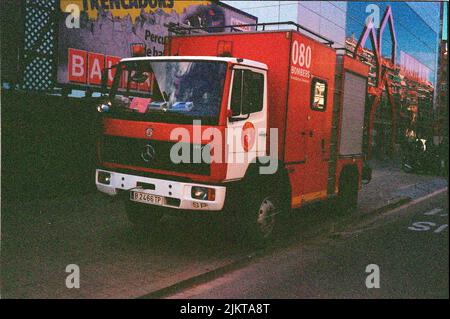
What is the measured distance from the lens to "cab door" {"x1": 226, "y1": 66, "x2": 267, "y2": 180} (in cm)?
646

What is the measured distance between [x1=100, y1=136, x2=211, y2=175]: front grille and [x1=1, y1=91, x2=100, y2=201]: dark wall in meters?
2.32

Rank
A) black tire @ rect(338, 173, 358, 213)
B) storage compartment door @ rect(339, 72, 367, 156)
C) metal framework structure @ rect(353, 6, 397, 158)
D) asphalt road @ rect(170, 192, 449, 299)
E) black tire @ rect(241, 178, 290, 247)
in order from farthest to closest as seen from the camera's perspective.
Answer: metal framework structure @ rect(353, 6, 397, 158)
black tire @ rect(338, 173, 358, 213)
storage compartment door @ rect(339, 72, 367, 156)
black tire @ rect(241, 178, 290, 247)
asphalt road @ rect(170, 192, 449, 299)

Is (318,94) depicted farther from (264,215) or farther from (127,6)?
(127,6)

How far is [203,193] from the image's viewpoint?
632 cm

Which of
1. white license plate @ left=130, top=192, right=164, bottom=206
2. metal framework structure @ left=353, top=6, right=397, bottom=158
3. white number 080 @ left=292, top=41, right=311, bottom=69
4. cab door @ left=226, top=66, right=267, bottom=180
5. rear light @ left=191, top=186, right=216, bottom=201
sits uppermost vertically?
metal framework structure @ left=353, top=6, right=397, bottom=158

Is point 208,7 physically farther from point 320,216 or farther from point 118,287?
point 118,287

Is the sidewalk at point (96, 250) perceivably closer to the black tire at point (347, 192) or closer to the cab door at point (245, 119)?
the black tire at point (347, 192)

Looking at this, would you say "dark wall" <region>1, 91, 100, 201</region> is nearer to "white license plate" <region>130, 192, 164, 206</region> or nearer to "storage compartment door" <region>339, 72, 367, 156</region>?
"white license plate" <region>130, 192, 164, 206</region>

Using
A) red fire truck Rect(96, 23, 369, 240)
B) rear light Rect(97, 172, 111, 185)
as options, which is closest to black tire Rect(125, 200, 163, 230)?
red fire truck Rect(96, 23, 369, 240)

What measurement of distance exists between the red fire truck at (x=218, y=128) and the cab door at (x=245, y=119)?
0.05 ft

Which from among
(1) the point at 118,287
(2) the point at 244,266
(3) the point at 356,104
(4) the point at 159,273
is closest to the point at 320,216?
(3) the point at 356,104

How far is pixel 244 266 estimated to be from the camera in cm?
659

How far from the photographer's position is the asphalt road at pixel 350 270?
550cm

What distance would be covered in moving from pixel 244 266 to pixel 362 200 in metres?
7.00
